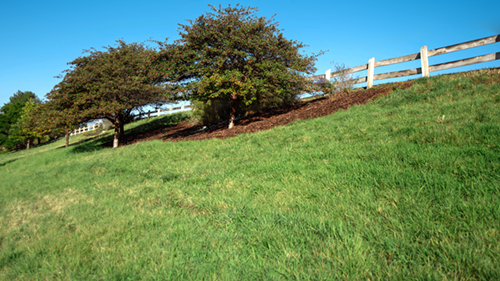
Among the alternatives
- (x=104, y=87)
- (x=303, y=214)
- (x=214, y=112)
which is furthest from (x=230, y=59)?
(x=303, y=214)

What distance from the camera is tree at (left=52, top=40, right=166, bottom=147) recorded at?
13.9 m

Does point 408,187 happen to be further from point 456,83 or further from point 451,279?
point 456,83

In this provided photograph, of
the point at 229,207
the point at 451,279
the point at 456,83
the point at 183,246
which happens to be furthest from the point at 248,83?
the point at 451,279

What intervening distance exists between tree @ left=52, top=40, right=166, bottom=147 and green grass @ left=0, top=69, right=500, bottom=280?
29.3ft

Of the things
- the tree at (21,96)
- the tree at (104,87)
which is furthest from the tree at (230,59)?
the tree at (21,96)

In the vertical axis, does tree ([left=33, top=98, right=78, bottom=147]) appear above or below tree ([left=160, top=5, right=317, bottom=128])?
below

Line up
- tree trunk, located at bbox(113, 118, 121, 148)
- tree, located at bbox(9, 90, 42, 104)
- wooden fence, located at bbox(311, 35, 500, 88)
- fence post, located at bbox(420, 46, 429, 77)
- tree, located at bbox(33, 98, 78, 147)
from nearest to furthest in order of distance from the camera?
wooden fence, located at bbox(311, 35, 500, 88) → fence post, located at bbox(420, 46, 429, 77) → tree, located at bbox(33, 98, 78, 147) → tree trunk, located at bbox(113, 118, 121, 148) → tree, located at bbox(9, 90, 42, 104)

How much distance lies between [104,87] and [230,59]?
8.06 meters

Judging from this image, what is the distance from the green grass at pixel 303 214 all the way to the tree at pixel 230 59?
5.47 m

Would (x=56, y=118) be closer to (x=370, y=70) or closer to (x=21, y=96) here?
(x=370, y=70)

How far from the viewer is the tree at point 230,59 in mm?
10828

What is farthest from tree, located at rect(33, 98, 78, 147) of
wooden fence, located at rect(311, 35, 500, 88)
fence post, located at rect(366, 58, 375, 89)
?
fence post, located at rect(366, 58, 375, 89)

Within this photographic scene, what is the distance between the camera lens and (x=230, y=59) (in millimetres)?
11680

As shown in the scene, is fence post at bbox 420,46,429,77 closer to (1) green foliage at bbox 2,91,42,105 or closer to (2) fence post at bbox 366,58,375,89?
(2) fence post at bbox 366,58,375,89
